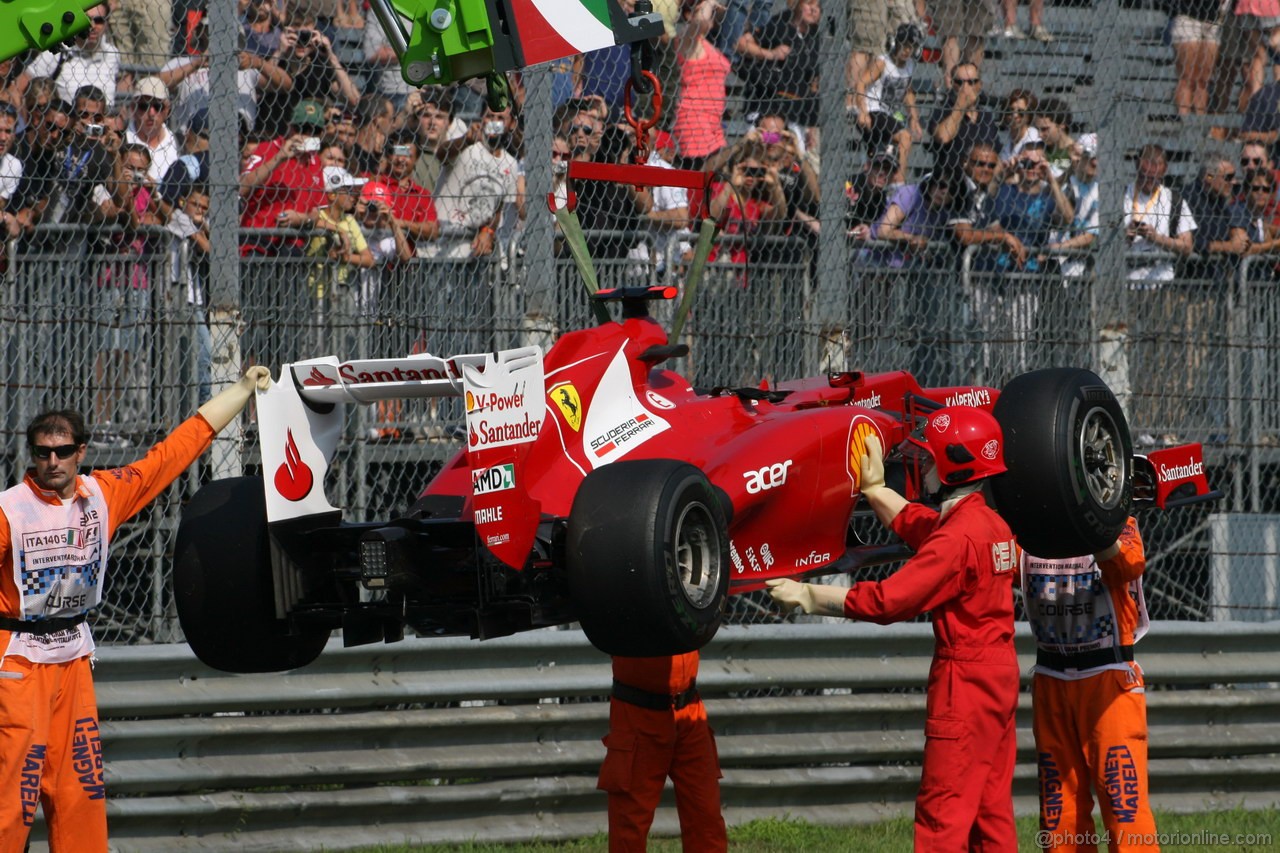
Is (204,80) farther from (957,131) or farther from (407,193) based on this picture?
(957,131)

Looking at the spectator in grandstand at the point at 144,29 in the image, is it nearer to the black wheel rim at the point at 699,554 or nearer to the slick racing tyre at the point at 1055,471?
the black wheel rim at the point at 699,554

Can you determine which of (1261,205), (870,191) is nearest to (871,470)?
(870,191)

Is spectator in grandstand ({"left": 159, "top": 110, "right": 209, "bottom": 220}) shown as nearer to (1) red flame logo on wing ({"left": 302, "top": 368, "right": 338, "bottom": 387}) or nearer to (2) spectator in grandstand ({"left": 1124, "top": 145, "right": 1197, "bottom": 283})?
(1) red flame logo on wing ({"left": 302, "top": 368, "right": 338, "bottom": 387})

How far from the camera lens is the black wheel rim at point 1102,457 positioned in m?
6.19

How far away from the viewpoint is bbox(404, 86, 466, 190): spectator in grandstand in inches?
311

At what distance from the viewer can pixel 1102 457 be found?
20.6 ft

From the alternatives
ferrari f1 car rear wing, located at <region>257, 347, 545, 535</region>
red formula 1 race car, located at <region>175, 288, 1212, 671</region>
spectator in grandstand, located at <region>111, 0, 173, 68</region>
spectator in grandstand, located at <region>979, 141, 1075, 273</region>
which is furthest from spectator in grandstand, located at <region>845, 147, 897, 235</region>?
ferrari f1 car rear wing, located at <region>257, 347, 545, 535</region>

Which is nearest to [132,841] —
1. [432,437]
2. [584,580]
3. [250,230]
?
[432,437]

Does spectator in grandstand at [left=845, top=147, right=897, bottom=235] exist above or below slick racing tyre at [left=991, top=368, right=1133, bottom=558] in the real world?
above

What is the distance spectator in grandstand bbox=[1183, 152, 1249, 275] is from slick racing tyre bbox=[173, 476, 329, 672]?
18.3 feet

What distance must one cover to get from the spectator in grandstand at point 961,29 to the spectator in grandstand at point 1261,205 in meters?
1.75

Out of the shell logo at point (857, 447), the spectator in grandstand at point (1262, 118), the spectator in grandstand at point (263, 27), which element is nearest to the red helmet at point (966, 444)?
the shell logo at point (857, 447)

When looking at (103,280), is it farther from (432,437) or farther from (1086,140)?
(1086,140)

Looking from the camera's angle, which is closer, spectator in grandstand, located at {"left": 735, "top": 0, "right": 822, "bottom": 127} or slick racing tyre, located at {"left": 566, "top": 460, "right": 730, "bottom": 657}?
slick racing tyre, located at {"left": 566, "top": 460, "right": 730, "bottom": 657}
